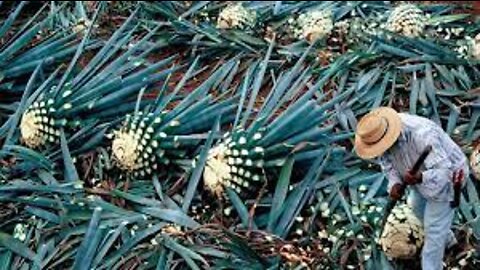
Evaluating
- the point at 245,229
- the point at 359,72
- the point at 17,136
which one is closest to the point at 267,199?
the point at 245,229

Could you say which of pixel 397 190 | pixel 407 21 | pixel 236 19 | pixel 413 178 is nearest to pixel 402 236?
pixel 397 190

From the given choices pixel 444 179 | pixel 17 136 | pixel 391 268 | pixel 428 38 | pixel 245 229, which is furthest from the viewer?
pixel 428 38

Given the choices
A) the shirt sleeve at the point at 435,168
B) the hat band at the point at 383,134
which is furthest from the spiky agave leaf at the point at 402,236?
the hat band at the point at 383,134

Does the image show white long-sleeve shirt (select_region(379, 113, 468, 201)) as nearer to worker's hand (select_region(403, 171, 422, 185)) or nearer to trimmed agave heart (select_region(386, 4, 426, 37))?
worker's hand (select_region(403, 171, 422, 185))

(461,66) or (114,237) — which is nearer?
(114,237)

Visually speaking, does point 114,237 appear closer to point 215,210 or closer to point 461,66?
point 215,210

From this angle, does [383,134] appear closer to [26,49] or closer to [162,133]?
[162,133]
